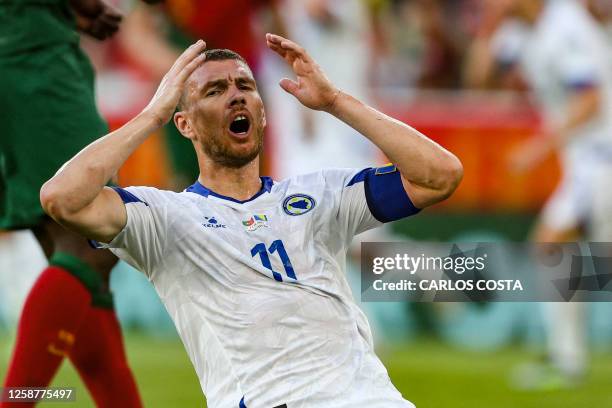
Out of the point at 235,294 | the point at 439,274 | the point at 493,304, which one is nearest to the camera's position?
the point at 235,294

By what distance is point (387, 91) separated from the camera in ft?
40.0

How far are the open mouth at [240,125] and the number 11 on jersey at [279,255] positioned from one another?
37cm

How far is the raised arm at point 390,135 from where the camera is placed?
387 cm

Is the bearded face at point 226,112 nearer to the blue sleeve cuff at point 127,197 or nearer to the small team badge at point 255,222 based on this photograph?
the small team badge at point 255,222

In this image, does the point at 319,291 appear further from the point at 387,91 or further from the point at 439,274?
the point at 387,91

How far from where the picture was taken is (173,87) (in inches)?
151

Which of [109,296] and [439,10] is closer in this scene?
[109,296]

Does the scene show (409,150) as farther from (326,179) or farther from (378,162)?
(378,162)

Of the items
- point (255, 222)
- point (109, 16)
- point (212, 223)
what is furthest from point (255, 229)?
point (109, 16)

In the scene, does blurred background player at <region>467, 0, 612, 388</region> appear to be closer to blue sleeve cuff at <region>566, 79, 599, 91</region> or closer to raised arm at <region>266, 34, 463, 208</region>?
blue sleeve cuff at <region>566, 79, 599, 91</region>

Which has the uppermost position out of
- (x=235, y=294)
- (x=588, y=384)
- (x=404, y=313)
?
(x=235, y=294)

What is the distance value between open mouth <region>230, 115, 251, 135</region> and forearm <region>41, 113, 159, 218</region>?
1.12ft

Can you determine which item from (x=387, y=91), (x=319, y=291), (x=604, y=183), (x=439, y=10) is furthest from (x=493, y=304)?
(x=319, y=291)

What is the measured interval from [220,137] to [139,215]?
0.39 meters
